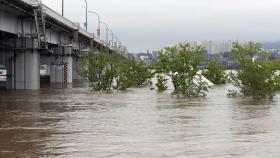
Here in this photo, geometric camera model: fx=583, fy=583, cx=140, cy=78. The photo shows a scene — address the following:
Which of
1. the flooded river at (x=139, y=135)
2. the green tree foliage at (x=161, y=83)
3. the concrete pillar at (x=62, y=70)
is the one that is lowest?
the flooded river at (x=139, y=135)

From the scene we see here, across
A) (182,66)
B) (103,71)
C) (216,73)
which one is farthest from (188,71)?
Result: (216,73)

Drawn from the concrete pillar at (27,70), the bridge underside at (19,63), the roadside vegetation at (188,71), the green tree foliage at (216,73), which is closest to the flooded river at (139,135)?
the roadside vegetation at (188,71)

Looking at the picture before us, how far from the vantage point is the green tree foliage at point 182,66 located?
39.2 metres

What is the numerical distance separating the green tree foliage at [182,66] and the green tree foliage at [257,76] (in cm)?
263

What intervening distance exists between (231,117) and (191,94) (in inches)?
655

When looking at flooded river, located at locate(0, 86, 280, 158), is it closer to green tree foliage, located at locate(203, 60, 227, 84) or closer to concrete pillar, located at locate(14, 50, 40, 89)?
concrete pillar, located at locate(14, 50, 40, 89)

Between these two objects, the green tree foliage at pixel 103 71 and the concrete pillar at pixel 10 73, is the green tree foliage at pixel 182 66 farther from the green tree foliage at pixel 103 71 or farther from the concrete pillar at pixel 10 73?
the concrete pillar at pixel 10 73

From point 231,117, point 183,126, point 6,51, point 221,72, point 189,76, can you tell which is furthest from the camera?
point 221,72

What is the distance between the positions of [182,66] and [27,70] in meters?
14.2

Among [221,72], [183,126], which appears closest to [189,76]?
[183,126]

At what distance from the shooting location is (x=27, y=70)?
4888 cm

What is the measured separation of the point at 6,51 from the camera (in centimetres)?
4866

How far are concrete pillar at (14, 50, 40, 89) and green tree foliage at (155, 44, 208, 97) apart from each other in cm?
1070

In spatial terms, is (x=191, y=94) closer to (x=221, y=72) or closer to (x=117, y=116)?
(x=117, y=116)
